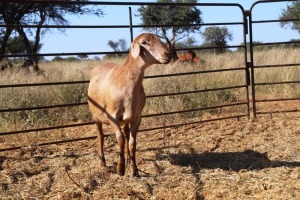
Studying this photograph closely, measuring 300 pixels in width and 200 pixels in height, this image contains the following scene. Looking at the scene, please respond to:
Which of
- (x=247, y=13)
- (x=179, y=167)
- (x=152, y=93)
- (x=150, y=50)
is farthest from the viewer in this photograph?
(x=152, y=93)

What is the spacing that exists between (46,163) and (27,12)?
9.90m

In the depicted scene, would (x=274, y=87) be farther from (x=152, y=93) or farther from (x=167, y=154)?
(x=167, y=154)

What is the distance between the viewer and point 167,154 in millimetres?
5926

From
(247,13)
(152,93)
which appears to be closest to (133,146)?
(247,13)

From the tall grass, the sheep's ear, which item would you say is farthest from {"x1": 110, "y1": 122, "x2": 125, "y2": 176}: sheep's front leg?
the tall grass

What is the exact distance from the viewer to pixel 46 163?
569 centimetres

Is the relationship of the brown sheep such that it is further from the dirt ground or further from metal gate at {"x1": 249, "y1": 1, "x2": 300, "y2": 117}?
metal gate at {"x1": 249, "y1": 1, "x2": 300, "y2": 117}

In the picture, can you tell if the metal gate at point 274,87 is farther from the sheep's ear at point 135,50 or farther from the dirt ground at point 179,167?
the sheep's ear at point 135,50

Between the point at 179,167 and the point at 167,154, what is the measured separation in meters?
0.62

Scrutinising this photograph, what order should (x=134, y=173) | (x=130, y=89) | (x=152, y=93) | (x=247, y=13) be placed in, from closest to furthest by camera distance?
(x=130, y=89) → (x=134, y=173) → (x=247, y=13) → (x=152, y=93)

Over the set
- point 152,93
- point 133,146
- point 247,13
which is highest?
point 247,13

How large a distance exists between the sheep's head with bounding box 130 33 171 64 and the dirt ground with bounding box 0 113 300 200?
134 cm

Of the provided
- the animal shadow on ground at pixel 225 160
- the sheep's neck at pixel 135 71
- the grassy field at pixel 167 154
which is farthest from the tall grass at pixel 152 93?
the sheep's neck at pixel 135 71

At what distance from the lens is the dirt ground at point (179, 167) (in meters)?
4.37
